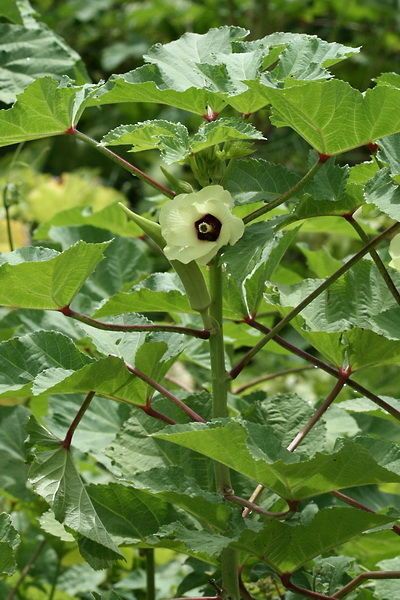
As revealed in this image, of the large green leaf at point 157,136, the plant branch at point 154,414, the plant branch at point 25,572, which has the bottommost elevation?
the plant branch at point 25,572

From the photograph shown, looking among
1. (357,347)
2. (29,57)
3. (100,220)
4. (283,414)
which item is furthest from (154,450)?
(29,57)

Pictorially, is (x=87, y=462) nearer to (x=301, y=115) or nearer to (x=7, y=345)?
(x=7, y=345)

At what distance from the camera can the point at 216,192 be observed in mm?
864

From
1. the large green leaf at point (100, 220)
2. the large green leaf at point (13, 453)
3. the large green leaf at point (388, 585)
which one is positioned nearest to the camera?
the large green leaf at point (388, 585)

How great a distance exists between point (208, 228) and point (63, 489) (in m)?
0.24

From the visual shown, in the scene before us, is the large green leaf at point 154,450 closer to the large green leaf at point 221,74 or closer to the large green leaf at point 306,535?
the large green leaf at point 306,535

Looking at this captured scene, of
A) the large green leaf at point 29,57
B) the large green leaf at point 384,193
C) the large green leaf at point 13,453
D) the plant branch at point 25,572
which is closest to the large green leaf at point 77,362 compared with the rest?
the large green leaf at point 384,193

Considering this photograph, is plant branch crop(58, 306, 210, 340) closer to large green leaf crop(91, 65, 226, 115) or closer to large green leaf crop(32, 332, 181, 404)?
large green leaf crop(32, 332, 181, 404)

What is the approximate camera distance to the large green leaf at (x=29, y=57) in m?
1.46

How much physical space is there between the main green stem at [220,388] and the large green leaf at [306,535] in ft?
0.18

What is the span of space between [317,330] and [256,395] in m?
0.25

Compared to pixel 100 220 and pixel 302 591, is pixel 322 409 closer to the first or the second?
pixel 302 591

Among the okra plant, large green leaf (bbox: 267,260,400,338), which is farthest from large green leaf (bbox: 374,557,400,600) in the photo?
large green leaf (bbox: 267,260,400,338)

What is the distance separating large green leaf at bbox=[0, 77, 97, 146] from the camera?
2.91ft
